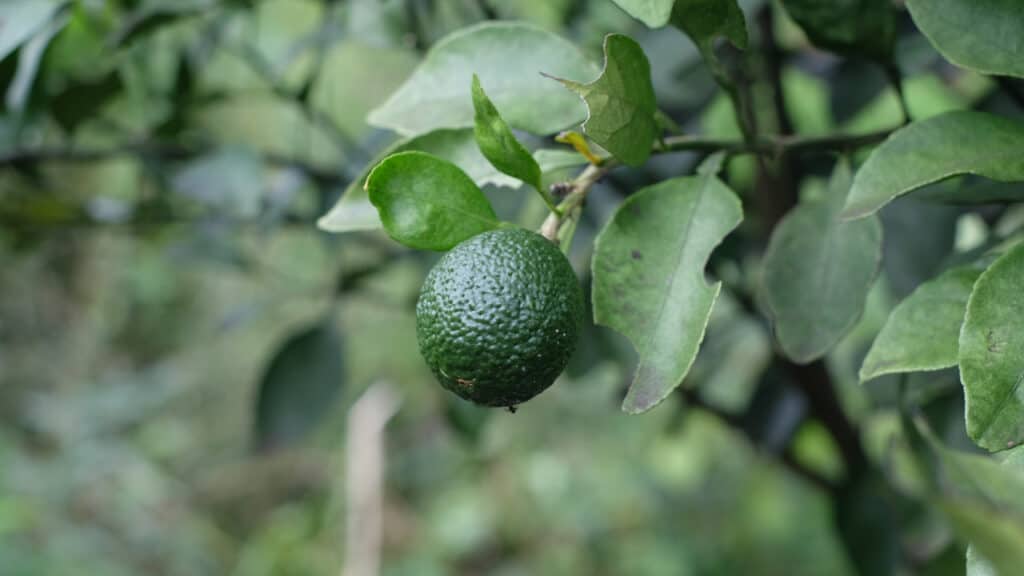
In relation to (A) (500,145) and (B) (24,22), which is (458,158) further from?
(B) (24,22)

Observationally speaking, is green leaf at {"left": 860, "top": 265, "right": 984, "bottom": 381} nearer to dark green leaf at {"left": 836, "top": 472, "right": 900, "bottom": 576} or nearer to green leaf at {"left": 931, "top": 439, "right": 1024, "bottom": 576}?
green leaf at {"left": 931, "top": 439, "right": 1024, "bottom": 576}

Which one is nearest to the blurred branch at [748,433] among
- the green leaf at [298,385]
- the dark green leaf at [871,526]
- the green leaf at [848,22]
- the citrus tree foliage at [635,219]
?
the citrus tree foliage at [635,219]

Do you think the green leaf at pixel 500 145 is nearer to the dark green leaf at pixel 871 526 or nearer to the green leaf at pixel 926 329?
the green leaf at pixel 926 329

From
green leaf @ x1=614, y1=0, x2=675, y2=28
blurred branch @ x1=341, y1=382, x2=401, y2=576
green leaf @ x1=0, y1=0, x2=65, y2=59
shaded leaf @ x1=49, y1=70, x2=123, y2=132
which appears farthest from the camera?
blurred branch @ x1=341, y1=382, x2=401, y2=576

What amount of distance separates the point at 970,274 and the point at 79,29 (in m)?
0.66

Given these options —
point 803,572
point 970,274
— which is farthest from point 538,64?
point 803,572

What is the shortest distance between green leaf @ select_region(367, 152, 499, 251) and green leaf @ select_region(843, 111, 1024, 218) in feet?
0.54

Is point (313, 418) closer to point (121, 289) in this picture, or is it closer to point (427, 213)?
point (427, 213)

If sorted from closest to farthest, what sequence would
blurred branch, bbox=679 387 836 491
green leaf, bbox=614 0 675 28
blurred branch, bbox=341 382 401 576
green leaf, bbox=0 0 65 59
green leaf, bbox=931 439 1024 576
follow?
1. green leaf, bbox=931 439 1024 576
2. green leaf, bbox=614 0 675 28
3. green leaf, bbox=0 0 65 59
4. blurred branch, bbox=679 387 836 491
5. blurred branch, bbox=341 382 401 576

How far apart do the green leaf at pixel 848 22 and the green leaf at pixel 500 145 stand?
0.17 m

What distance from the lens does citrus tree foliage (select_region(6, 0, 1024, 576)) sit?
0.39m

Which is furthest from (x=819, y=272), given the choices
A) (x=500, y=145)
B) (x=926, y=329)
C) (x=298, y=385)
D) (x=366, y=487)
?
(x=366, y=487)

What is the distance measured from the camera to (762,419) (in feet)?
2.96

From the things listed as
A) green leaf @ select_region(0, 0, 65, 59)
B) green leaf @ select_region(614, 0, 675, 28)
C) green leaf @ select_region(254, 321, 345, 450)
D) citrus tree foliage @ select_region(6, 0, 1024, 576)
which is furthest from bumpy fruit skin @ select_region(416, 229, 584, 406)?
green leaf @ select_region(254, 321, 345, 450)
